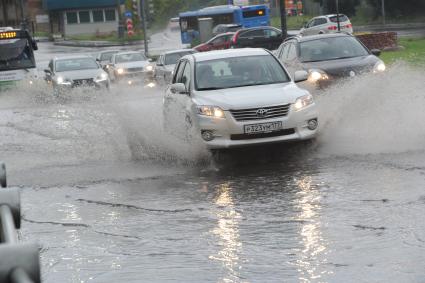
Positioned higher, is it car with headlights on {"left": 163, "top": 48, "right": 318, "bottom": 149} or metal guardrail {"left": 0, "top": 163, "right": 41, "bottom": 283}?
metal guardrail {"left": 0, "top": 163, "right": 41, "bottom": 283}

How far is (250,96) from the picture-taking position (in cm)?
1206

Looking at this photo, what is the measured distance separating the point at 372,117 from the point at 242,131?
11.1ft

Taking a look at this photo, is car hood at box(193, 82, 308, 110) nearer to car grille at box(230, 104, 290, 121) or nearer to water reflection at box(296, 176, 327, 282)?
car grille at box(230, 104, 290, 121)

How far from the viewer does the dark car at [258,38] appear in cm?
4666

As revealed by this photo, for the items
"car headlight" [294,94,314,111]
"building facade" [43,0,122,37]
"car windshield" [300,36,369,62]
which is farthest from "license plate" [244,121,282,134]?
"building facade" [43,0,122,37]

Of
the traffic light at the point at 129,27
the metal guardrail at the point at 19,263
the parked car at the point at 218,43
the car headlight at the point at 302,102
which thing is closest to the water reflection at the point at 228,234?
the car headlight at the point at 302,102

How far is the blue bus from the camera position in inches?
2608

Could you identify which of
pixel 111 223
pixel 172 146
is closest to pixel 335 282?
pixel 111 223

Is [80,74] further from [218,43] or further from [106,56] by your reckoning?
[218,43]

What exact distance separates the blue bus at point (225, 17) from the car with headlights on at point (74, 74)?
108 ft

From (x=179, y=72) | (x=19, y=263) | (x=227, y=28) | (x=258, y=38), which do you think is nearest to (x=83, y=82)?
(x=179, y=72)

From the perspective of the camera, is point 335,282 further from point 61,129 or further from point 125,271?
point 61,129

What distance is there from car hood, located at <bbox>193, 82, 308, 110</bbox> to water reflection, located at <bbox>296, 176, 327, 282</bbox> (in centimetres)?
202

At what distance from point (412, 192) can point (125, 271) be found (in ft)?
11.9
